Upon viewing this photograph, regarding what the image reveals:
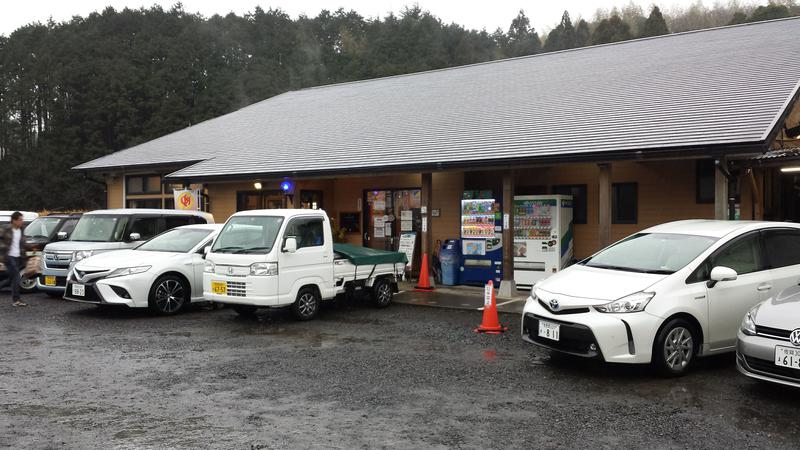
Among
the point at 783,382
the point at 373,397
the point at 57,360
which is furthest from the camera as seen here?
the point at 57,360

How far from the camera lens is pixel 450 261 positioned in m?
13.4

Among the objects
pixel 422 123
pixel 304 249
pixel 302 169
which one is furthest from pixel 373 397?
pixel 422 123

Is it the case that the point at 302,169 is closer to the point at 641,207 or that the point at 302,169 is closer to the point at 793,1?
the point at 641,207

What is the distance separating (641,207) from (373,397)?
28.9ft

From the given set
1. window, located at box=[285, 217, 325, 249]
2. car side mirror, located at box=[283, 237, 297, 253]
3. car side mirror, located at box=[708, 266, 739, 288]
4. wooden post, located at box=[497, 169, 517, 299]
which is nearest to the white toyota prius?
car side mirror, located at box=[708, 266, 739, 288]

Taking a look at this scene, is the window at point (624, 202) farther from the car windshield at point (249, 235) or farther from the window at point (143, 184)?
the window at point (143, 184)

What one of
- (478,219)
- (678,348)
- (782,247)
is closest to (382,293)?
(478,219)

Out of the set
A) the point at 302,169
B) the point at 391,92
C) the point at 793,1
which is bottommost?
the point at 302,169

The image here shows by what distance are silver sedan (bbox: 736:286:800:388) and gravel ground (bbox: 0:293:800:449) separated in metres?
0.28

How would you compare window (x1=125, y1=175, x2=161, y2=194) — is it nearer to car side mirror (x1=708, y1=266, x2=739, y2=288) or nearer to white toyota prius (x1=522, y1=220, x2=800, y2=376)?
white toyota prius (x1=522, y1=220, x2=800, y2=376)

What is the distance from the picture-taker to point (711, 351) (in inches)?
248

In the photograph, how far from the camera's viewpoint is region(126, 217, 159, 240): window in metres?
12.2

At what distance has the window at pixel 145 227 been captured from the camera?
1223 cm

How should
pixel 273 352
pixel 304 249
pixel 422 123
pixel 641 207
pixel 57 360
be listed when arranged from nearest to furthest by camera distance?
pixel 57 360, pixel 273 352, pixel 304 249, pixel 641 207, pixel 422 123
